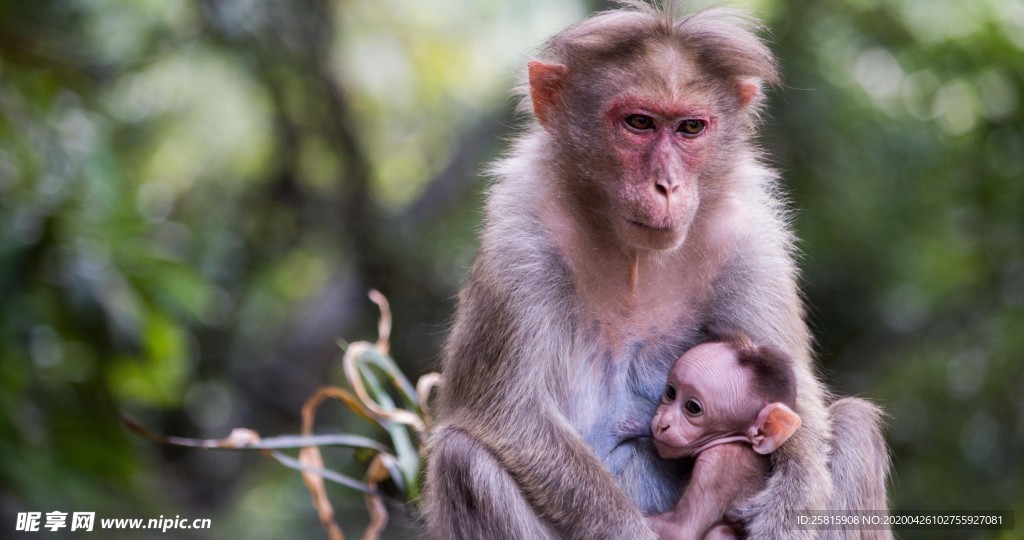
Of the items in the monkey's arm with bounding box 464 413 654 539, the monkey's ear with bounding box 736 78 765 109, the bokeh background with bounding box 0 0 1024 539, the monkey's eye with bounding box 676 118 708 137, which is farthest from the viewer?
the bokeh background with bounding box 0 0 1024 539

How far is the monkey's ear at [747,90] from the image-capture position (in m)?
4.25

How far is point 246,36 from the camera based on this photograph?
378 inches

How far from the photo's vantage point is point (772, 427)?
3.87m

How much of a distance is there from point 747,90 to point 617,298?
937mm

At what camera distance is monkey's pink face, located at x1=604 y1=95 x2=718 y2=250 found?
12.7 feet

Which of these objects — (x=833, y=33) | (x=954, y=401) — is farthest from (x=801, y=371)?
(x=833, y=33)

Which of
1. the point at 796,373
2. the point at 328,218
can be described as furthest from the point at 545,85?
the point at 328,218

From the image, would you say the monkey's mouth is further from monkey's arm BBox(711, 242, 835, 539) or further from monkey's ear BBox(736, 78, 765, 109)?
monkey's ear BBox(736, 78, 765, 109)

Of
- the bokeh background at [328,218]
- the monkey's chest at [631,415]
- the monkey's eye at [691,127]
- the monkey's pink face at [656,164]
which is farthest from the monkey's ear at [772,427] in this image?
the bokeh background at [328,218]

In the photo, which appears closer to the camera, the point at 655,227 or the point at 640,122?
the point at 655,227

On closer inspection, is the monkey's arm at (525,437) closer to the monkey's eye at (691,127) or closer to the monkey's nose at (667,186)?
the monkey's nose at (667,186)

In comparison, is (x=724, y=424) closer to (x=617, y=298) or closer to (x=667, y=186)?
(x=617, y=298)

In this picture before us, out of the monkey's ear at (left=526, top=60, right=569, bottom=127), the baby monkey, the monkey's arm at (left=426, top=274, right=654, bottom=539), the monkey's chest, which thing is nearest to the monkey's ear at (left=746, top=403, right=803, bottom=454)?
the baby monkey

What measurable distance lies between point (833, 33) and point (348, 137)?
4412 mm
